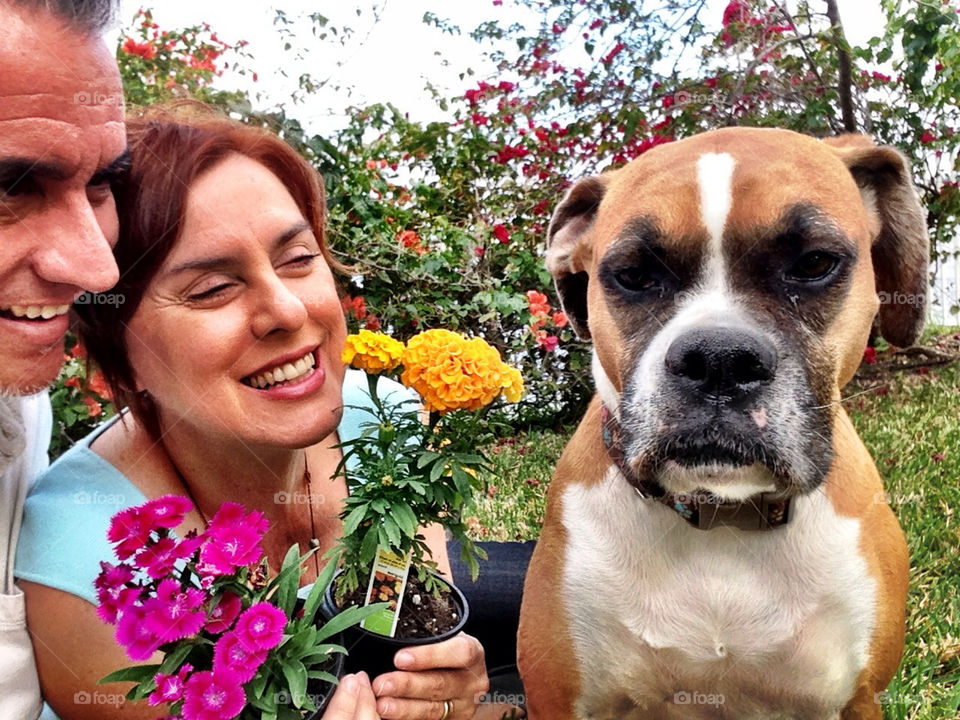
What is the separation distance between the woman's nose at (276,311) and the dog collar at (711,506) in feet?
1.81

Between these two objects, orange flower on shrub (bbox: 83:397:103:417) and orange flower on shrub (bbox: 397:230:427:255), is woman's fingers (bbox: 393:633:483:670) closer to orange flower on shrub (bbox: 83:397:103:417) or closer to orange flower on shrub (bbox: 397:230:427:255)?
orange flower on shrub (bbox: 397:230:427:255)

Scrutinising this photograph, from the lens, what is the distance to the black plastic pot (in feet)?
3.78

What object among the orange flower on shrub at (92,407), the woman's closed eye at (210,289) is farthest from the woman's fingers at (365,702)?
the orange flower on shrub at (92,407)

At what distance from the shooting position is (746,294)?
44.0 inches

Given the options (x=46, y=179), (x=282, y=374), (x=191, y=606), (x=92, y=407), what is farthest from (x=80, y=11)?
(x=92, y=407)

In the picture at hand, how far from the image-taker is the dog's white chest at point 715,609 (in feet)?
3.93

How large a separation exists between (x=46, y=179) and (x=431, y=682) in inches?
37.8

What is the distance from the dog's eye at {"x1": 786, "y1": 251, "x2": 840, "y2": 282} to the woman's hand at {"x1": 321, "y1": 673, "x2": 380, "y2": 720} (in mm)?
869

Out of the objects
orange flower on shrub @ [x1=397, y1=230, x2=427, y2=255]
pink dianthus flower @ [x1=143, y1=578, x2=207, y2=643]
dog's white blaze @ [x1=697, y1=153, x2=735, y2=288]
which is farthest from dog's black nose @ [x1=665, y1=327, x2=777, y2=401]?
orange flower on shrub @ [x1=397, y1=230, x2=427, y2=255]

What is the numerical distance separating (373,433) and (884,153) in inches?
36.7

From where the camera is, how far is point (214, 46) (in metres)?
2.31

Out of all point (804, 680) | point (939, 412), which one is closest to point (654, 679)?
point (804, 680)

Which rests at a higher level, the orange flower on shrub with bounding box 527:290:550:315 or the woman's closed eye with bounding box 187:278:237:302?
the woman's closed eye with bounding box 187:278:237:302

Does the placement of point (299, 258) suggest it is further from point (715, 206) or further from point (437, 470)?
point (715, 206)
